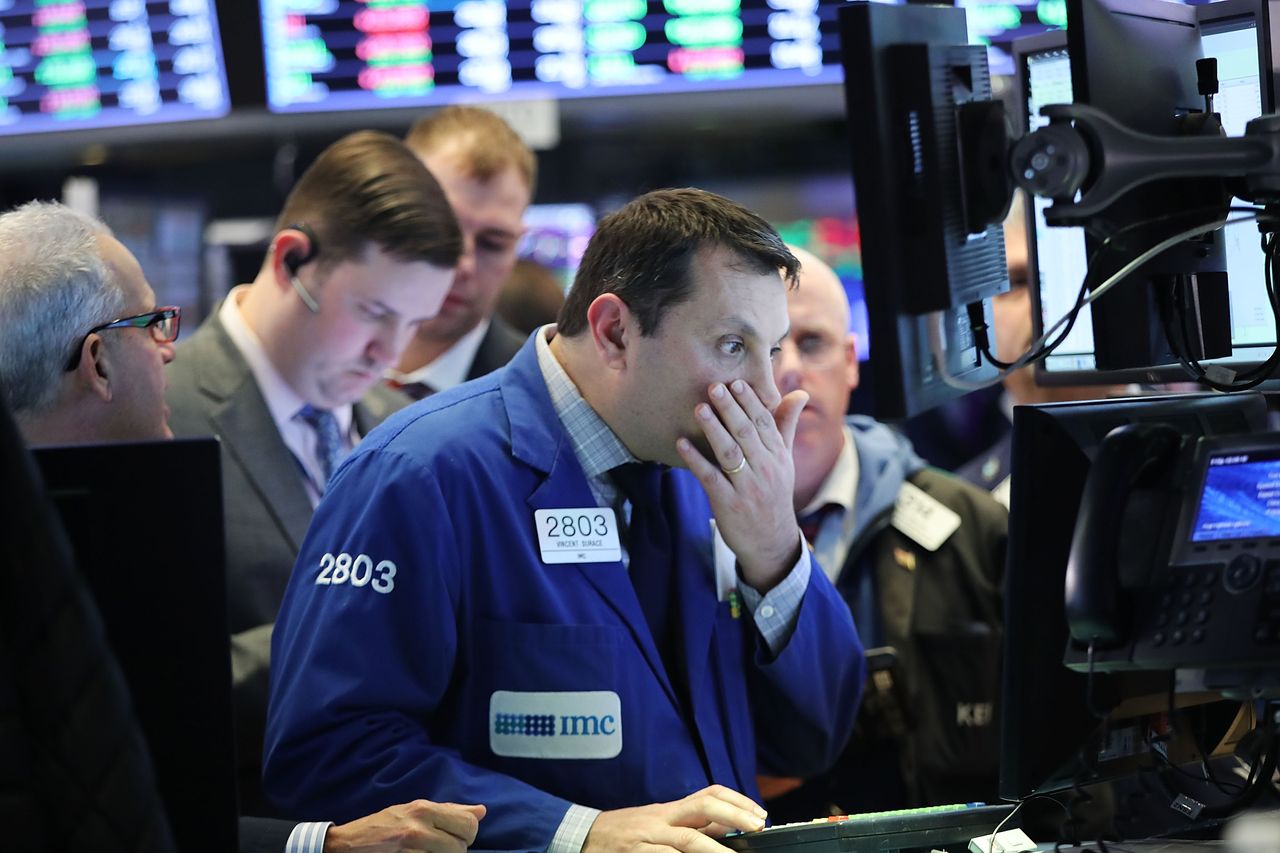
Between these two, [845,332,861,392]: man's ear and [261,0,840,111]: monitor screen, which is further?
[261,0,840,111]: monitor screen

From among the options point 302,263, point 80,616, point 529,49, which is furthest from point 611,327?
point 529,49

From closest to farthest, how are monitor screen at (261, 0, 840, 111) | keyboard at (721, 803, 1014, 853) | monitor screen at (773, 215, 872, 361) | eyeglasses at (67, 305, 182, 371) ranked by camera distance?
keyboard at (721, 803, 1014, 853) < eyeglasses at (67, 305, 182, 371) < monitor screen at (261, 0, 840, 111) < monitor screen at (773, 215, 872, 361)

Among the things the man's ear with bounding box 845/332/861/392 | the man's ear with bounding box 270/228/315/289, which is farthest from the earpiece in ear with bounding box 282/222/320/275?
the man's ear with bounding box 845/332/861/392

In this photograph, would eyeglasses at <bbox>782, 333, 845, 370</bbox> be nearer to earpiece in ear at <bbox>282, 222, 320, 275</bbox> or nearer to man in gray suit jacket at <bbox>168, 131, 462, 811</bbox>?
man in gray suit jacket at <bbox>168, 131, 462, 811</bbox>

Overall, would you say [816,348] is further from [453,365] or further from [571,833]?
[571,833]

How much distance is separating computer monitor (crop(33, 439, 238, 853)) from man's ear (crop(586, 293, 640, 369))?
735mm

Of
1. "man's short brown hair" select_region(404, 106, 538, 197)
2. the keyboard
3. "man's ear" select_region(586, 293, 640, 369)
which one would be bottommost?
the keyboard

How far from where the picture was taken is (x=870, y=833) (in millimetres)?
1809

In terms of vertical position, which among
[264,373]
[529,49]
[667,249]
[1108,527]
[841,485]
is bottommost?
[841,485]

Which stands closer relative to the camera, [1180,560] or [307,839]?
[1180,560]

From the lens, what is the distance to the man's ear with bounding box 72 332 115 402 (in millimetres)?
2119

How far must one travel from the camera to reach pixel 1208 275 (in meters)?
2.01

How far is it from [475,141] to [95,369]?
173 centimetres

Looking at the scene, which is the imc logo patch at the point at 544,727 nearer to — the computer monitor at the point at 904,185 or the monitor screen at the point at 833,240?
the computer monitor at the point at 904,185
